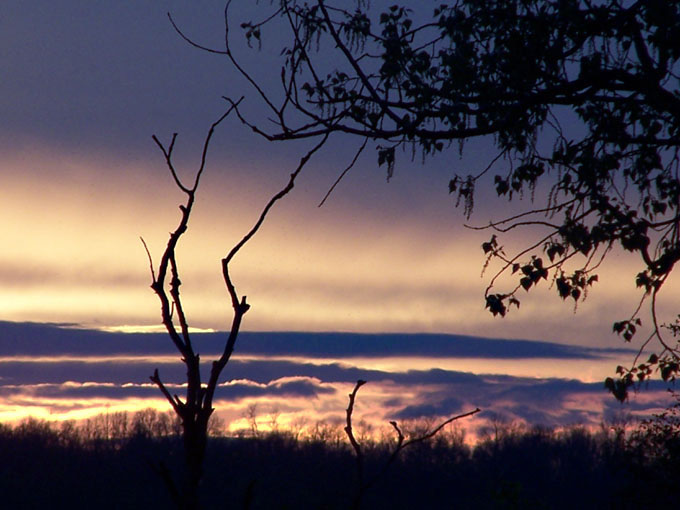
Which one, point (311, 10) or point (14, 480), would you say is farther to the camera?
point (14, 480)

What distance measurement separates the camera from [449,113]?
8469 millimetres

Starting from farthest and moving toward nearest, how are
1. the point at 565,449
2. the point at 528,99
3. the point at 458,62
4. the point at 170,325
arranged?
the point at 565,449, the point at 458,62, the point at 528,99, the point at 170,325

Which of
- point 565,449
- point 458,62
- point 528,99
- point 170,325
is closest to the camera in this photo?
point 170,325

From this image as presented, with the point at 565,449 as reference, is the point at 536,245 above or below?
above

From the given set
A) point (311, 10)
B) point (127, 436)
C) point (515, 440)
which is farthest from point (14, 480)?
point (311, 10)

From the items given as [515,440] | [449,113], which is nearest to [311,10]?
[449,113]

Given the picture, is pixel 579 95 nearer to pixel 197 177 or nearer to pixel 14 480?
pixel 197 177

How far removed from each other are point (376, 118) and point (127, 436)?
9106 centimetres

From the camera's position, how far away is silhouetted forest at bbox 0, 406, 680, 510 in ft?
291

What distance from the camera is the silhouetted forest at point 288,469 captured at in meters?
88.7

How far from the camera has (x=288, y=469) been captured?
102188mm

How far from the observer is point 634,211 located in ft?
30.1

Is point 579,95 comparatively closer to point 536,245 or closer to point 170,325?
point 536,245

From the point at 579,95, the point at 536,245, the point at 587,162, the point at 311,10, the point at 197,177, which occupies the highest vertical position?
the point at 311,10
